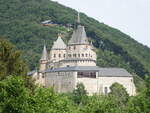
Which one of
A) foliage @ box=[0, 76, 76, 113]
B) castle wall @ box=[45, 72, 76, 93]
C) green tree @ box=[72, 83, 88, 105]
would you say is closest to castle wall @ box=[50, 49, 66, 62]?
castle wall @ box=[45, 72, 76, 93]

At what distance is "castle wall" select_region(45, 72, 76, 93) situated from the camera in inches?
4348

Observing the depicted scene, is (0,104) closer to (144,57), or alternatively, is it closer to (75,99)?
(75,99)

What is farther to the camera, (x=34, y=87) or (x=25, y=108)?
(x=34, y=87)

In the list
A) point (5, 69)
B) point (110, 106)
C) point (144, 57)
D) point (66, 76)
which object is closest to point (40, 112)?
point (110, 106)

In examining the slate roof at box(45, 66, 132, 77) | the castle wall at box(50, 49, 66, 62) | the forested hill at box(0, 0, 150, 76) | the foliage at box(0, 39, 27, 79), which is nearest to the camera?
the foliage at box(0, 39, 27, 79)

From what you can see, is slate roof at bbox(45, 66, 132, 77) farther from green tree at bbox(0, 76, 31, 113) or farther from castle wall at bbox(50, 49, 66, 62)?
green tree at bbox(0, 76, 31, 113)

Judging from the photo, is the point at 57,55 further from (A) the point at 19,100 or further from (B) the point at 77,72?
(A) the point at 19,100

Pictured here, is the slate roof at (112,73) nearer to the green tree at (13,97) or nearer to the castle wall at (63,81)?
the castle wall at (63,81)

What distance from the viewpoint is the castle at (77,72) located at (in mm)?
110625

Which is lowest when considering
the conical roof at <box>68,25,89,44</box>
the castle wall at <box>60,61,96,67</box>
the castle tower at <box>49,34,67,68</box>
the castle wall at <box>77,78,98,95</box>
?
the castle wall at <box>77,78,98,95</box>

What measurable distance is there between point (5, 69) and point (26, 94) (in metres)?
10.2

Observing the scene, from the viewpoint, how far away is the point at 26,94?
1567 inches

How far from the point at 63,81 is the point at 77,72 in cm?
319

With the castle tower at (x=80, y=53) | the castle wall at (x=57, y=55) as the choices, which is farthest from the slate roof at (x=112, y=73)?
the castle wall at (x=57, y=55)
